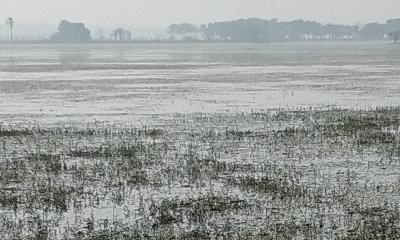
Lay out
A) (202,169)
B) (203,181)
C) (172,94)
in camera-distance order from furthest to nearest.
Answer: (172,94) → (202,169) → (203,181)

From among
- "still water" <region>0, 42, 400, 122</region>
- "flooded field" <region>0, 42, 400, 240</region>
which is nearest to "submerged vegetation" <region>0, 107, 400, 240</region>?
"flooded field" <region>0, 42, 400, 240</region>

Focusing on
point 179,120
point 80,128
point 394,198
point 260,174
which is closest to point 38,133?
point 80,128

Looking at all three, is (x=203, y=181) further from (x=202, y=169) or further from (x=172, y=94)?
(x=172, y=94)

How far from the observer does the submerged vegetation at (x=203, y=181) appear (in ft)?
41.7

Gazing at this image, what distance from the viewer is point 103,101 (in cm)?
3700

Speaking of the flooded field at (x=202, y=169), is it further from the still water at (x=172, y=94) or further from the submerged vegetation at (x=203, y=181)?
the still water at (x=172, y=94)

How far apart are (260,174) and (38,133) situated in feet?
36.7

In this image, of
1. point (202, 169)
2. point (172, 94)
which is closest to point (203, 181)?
point (202, 169)

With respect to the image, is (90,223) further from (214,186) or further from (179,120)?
(179,120)

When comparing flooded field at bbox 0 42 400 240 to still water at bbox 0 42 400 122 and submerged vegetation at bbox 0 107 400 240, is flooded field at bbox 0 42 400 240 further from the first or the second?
still water at bbox 0 42 400 122

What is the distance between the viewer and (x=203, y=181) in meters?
16.5

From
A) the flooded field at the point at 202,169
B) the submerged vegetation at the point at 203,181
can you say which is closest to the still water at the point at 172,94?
the flooded field at the point at 202,169

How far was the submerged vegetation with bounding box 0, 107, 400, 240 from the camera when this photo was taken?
12.7m

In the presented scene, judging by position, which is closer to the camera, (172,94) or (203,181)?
(203,181)
